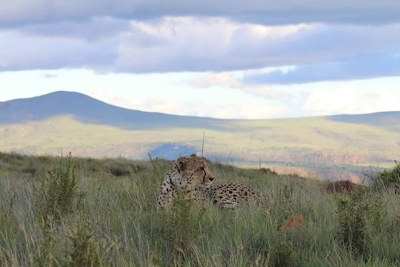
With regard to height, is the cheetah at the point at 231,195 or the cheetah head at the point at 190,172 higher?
the cheetah head at the point at 190,172

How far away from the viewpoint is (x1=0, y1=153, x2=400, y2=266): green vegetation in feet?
13.5

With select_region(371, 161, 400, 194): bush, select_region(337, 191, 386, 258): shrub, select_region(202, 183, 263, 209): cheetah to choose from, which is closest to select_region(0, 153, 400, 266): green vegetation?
select_region(337, 191, 386, 258): shrub

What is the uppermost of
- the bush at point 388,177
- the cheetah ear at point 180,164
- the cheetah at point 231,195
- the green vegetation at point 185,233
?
the cheetah ear at point 180,164

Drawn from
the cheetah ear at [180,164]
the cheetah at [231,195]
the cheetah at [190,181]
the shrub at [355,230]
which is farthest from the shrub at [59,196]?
the shrub at [355,230]

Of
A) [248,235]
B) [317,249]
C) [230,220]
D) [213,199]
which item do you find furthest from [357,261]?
[213,199]

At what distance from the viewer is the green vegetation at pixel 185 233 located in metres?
4.12

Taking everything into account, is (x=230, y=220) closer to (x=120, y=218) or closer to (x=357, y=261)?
(x=120, y=218)

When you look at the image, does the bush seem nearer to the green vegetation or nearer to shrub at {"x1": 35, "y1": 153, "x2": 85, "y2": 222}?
the green vegetation

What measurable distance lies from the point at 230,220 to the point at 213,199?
91 centimetres

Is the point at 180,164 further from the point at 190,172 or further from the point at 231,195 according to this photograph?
the point at 231,195

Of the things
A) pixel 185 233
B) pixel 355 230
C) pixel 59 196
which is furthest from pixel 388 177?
pixel 185 233

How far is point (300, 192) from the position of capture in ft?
22.6

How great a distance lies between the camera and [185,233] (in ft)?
15.0

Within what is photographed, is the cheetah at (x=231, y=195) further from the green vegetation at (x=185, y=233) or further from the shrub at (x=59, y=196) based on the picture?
the shrub at (x=59, y=196)
